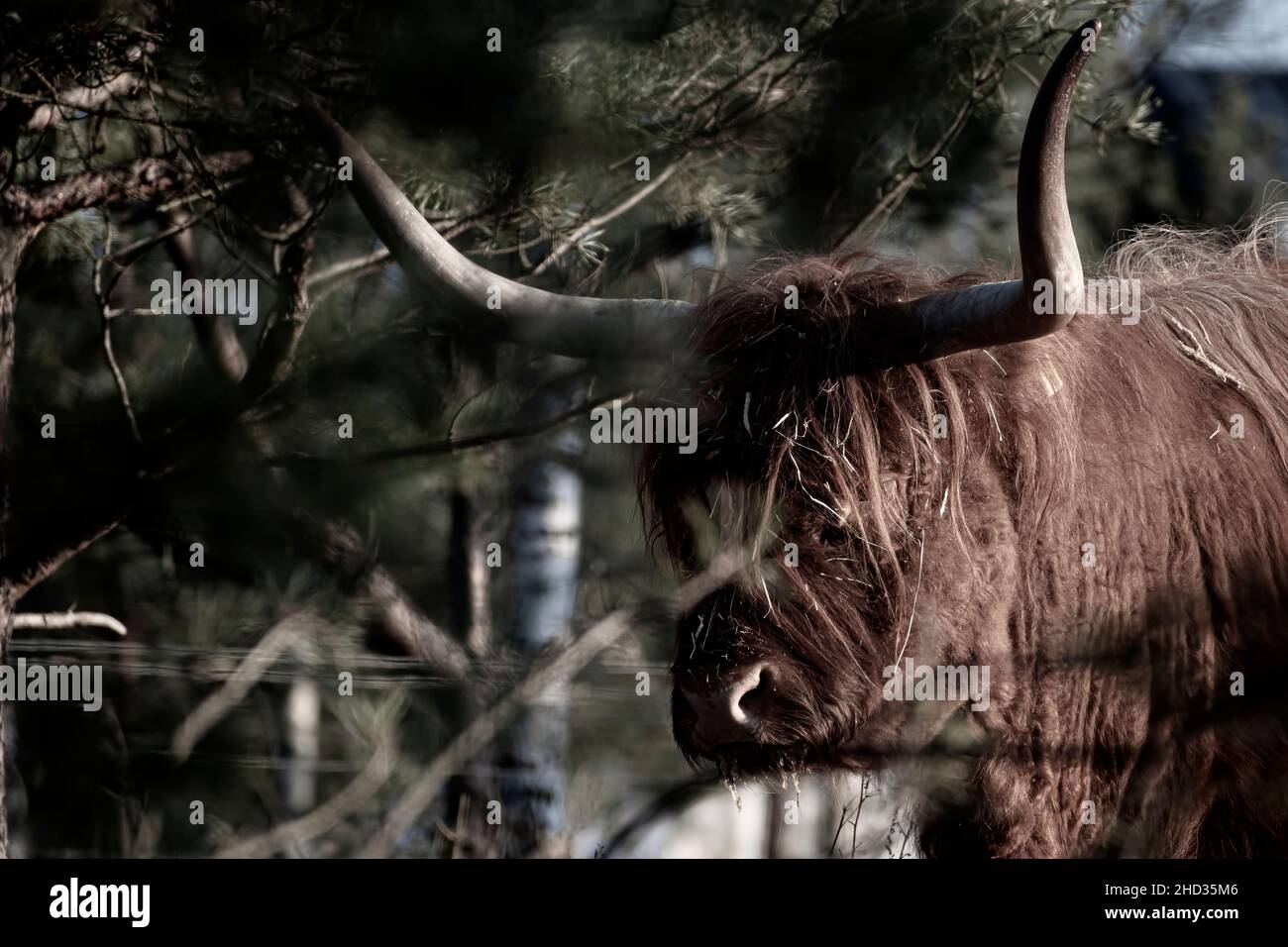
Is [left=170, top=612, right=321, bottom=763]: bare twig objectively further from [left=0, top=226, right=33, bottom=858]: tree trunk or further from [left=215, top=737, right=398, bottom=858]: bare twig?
[left=0, top=226, right=33, bottom=858]: tree trunk

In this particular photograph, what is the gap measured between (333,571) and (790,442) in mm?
1416

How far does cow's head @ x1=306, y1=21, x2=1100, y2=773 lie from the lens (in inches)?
103

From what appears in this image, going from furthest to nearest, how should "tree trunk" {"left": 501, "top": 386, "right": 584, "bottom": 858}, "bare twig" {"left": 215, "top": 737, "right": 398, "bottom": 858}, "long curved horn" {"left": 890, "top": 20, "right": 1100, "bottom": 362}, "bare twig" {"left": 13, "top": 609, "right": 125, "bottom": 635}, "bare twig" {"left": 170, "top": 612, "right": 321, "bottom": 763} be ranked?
1. "tree trunk" {"left": 501, "top": 386, "right": 584, "bottom": 858}
2. "bare twig" {"left": 13, "top": 609, "right": 125, "bottom": 635}
3. "bare twig" {"left": 170, "top": 612, "right": 321, "bottom": 763}
4. "long curved horn" {"left": 890, "top": 20, "right": 1100, "bottom": 362}
5. "bare twig" {"left": 215, "top": 737, "right": 398, "bottom": 858}

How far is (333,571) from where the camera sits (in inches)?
133

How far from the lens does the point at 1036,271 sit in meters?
2.31

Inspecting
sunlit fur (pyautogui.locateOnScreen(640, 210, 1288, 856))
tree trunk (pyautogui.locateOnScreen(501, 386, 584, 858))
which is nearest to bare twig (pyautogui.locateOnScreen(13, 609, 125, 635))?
tree trunk (pyautogui.locateOnScreen(501, 386, 584, 858))

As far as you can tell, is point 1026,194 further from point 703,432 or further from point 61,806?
point 61,806

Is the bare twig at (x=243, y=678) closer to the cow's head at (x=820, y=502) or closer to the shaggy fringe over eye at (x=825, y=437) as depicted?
the cow's head at (x=820, y=502)

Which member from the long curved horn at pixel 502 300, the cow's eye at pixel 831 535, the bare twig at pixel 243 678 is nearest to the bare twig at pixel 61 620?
the bare twig at pixel 243 678

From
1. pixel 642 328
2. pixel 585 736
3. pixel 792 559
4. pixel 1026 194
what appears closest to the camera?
pixel 1026 194

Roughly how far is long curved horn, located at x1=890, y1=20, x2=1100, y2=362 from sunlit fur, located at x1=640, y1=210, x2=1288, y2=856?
13cm

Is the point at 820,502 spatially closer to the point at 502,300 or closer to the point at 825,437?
the point at 825,437

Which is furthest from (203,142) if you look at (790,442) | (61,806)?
(61,806)

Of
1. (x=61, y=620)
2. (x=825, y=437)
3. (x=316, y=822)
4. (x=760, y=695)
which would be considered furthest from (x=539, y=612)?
(x=316, y=822)
